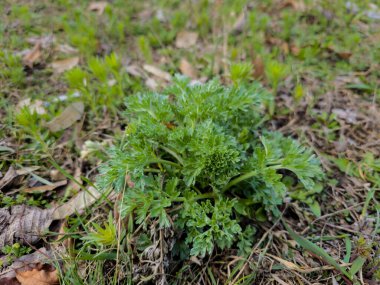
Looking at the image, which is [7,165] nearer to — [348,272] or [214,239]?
[214,239]

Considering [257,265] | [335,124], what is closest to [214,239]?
[257,265]

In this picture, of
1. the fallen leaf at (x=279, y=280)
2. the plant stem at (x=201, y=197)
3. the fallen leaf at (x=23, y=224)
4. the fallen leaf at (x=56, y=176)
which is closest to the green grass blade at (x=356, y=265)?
the fallen leaf at (x=279, y=280)

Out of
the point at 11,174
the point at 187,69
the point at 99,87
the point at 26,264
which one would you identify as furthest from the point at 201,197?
the point at 187,69

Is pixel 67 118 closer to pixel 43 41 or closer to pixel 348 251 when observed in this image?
pixel 43 41

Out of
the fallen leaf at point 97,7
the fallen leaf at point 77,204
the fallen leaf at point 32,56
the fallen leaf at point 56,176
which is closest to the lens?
the fallen leaf at point 77,204

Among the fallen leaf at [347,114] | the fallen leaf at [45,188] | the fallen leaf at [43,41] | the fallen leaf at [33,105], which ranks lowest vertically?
the fallen leaf at [45,188]

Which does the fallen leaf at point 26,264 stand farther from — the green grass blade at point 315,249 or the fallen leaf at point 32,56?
the fallen leaf at point 32,56
